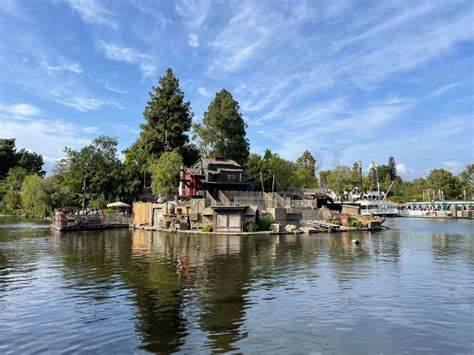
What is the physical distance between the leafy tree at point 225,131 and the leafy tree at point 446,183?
8073cm

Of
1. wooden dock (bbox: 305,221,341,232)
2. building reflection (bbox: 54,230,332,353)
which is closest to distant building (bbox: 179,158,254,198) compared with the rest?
wooden dock (bbox: 305,221,341,232)

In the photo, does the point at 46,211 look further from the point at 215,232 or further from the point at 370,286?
the point at 370,286

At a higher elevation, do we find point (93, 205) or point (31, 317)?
point (93, 205)

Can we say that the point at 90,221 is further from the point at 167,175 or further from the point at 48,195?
the point at 48,195

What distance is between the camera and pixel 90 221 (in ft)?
201

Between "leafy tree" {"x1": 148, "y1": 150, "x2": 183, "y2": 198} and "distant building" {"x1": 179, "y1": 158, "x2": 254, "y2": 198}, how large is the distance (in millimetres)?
1702

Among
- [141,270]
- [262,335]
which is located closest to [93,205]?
[141,270]

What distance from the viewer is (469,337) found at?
540 inches

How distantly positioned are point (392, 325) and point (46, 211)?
282 ft

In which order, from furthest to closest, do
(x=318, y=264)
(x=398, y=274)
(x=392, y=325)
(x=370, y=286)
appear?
(x=318, y=264), (x=398, y=274), (x=370, y=286), (x=392, y=325)

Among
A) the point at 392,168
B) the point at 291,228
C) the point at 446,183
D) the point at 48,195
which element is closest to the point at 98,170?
the point at 48,195

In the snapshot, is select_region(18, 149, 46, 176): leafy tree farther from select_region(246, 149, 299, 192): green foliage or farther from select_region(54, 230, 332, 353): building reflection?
select_region(54, 230, 332, 353): building reflection

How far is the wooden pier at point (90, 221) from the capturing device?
57906mm

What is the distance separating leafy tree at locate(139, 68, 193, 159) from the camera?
89125mm
